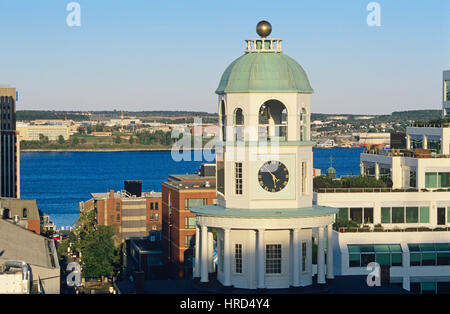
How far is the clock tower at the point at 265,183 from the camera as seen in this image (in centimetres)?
3556

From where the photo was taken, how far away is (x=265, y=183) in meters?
36.0

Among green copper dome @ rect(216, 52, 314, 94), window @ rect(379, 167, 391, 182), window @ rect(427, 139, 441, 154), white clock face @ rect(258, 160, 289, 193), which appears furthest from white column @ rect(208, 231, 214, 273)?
window @ rect(427, 139, 441, 154)

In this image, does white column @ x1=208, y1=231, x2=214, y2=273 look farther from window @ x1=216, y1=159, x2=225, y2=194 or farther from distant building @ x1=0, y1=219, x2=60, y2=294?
distant building @ x1=0, y1=219, x2=60, y2=294

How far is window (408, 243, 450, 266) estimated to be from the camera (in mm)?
52656

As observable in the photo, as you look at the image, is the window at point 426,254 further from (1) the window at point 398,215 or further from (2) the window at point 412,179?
(2) the window at point 412,179

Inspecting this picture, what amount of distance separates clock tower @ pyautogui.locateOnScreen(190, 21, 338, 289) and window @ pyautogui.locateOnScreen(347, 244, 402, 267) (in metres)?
15.8

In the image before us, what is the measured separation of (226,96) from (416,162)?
89.2ft

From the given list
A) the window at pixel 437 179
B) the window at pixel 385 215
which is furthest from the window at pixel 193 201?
the window at pixel 385 215

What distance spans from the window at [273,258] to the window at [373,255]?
17024 mm

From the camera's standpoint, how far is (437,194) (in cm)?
5888

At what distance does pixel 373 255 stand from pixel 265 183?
1816cm

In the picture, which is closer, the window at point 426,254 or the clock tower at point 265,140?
the clock tower at point 265,140

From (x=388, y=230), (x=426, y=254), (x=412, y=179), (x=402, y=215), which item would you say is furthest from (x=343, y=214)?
(x=412, y=179)

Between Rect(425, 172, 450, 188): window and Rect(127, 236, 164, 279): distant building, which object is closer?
Rect(425, 172, 450, 188): window
